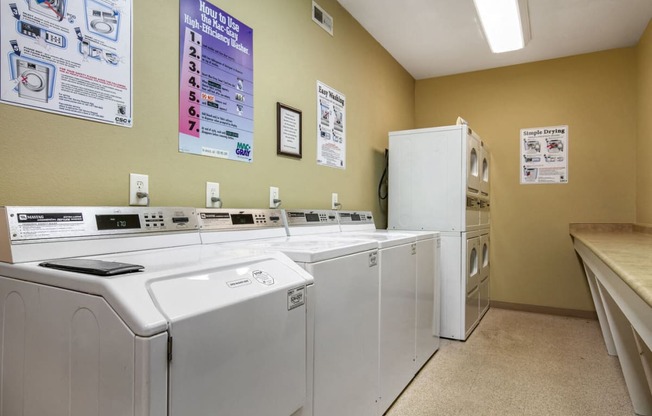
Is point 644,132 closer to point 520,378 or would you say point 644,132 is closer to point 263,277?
point 520,378

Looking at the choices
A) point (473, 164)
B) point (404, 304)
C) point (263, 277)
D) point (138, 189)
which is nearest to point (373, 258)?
point (404, 304)

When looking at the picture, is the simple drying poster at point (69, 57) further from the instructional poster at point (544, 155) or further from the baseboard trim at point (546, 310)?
the baseboard trim at point (546, 310)

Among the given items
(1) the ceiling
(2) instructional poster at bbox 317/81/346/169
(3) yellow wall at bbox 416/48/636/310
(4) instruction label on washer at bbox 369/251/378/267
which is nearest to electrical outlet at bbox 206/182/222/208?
(4) instruction label on washer at bbox 369/251/378/267

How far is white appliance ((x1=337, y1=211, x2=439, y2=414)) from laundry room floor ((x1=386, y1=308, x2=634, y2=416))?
14cm

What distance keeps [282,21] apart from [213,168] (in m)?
1.07

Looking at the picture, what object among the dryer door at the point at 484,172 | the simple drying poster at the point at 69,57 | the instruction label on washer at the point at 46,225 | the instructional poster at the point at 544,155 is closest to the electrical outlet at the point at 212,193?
the simple drying poster at the point at 69,57

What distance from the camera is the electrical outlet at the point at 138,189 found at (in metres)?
1.49

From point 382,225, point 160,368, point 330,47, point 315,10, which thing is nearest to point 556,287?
point 382,225

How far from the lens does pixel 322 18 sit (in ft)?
8.78

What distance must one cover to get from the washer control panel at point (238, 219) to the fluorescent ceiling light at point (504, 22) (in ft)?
6.38

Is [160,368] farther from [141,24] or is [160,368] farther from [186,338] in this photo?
[141,24]

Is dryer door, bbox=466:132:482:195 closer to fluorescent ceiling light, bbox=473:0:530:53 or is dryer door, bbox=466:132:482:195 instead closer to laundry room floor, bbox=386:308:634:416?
fluorescent ceiling light, bbox=473:0:530:53

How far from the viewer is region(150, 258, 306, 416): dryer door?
0.83 m

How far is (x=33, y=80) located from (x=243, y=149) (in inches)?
36.9
